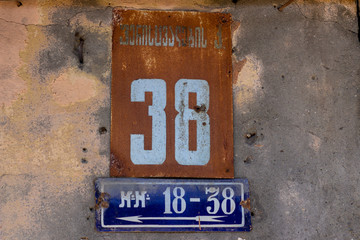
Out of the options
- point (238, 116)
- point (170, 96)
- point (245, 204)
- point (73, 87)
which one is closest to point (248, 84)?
point (238, 116)

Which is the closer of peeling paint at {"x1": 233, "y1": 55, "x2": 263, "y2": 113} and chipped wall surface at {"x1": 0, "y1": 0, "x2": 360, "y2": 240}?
chipped wall surface at {"x1": 0, "y1": 0, "x2": 360, "y2": 240}

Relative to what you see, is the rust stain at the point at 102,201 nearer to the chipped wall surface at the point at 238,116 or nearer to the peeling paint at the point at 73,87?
the chipped wall surface at the point at 238,116

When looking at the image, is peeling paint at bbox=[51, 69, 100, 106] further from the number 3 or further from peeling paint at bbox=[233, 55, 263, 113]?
peeling paint at bbox=[233, 55, 263, 113]

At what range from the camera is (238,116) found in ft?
8.48

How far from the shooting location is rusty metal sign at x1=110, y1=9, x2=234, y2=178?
8.20ft

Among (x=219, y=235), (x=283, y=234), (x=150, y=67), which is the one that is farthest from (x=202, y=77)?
A: (x=283, y=234)

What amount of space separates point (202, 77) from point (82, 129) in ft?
3.81

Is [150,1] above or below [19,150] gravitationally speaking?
above

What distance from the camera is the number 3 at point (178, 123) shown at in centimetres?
250

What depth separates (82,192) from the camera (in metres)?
2.49

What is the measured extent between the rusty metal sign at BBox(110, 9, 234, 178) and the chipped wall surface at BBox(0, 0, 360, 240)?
10cm

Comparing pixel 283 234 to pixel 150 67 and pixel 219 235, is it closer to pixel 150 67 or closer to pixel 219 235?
pixel 219 235

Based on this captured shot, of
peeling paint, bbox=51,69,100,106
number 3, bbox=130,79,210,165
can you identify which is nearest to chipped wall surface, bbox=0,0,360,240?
peeling paint, bbox=51,69,100,106

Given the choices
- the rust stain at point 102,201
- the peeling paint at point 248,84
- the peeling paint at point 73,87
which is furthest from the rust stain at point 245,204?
the peeling paint at point 73,87
